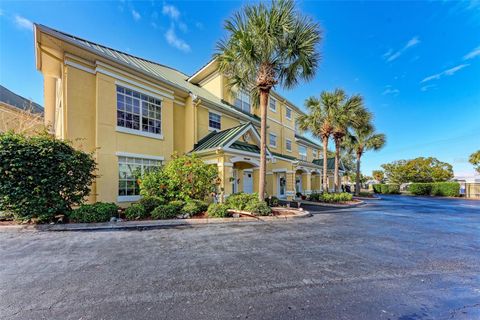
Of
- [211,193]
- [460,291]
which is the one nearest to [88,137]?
[211,193]

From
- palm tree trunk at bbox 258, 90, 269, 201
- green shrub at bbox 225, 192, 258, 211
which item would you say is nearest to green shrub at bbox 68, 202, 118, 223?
green shrub at bbox 225, 192, 258, 211

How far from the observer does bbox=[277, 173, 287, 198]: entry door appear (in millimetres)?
20778

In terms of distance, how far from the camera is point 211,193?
38.1 feet

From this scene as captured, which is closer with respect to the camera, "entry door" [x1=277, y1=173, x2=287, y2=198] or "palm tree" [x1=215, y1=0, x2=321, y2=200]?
"palm tree" [x1=215, y1=0, x2=321, y2=200]

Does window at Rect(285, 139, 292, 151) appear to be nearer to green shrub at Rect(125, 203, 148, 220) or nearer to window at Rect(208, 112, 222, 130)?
window at Rect(208, 112, 222, 130)

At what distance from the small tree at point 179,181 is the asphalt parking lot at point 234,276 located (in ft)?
11.4

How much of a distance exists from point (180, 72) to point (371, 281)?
21.6 meters

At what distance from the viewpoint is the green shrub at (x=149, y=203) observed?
9.38 metres

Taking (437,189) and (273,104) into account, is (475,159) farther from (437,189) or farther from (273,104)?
(273,104)

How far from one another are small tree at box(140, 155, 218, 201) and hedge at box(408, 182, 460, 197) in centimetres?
3735

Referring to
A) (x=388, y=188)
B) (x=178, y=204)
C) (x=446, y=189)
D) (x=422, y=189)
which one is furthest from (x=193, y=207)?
(x=388, y=188)

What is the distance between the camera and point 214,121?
16547 millimetres

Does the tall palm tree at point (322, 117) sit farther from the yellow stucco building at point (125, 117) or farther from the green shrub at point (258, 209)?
the green shrub at point (258, 209)

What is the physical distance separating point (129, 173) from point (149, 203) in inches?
125
